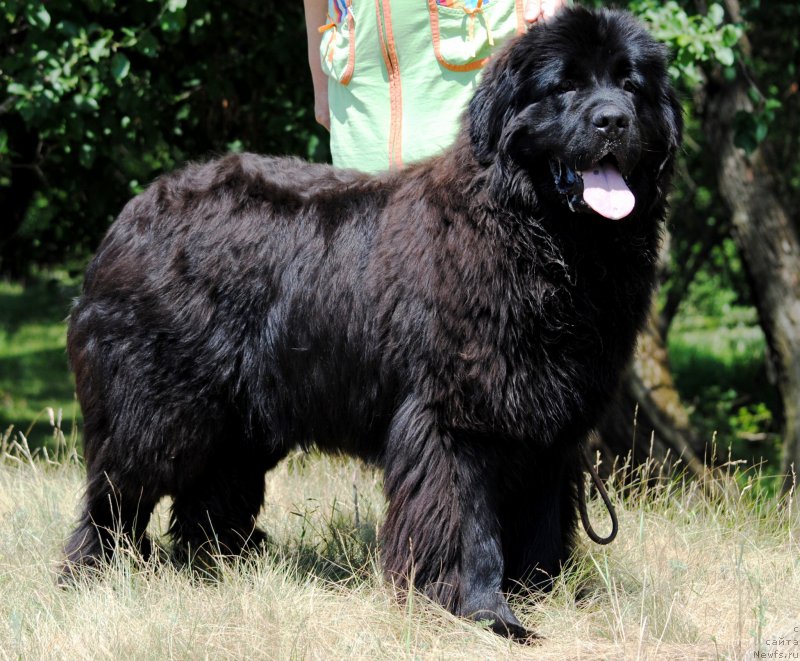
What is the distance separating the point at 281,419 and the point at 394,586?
78cm

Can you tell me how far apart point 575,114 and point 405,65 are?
956 millimetres

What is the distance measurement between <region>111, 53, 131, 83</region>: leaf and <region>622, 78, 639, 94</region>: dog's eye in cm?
297

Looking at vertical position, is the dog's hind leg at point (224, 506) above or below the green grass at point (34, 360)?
above

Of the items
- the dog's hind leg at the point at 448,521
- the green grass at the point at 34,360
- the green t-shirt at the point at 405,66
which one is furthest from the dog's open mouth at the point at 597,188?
the green grass at the point at 34,360

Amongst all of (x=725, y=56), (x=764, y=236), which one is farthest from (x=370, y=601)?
(x=764, y=236)

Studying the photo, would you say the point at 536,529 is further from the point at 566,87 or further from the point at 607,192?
the point at 566,87

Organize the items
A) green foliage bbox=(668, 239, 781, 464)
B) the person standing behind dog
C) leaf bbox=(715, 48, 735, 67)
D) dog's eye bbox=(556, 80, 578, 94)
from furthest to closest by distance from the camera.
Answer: green foliage bbox=(668, 239, 781, 464)
leaf bbox=(715, 48, 735, 67)
the person standing behind dog
dog's eye bbox=(556, 80, 578, 94)

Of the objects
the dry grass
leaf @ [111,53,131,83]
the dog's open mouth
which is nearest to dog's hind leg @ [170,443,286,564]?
the dry grass

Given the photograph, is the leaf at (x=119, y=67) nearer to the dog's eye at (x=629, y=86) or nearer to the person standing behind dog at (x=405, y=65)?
the person standing behind dog at (x=405, y=65)

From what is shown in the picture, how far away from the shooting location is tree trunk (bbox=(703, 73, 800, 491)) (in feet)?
25.8

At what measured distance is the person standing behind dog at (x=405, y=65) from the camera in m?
3.90

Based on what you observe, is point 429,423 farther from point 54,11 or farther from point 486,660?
point 54,11

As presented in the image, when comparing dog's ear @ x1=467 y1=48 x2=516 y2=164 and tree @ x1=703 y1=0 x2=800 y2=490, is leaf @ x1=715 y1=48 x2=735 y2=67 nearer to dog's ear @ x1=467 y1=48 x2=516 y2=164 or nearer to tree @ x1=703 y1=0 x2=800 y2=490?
tree @ x1=703 y1=0 x2=800 y2=490

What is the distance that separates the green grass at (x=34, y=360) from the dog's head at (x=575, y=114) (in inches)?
171
